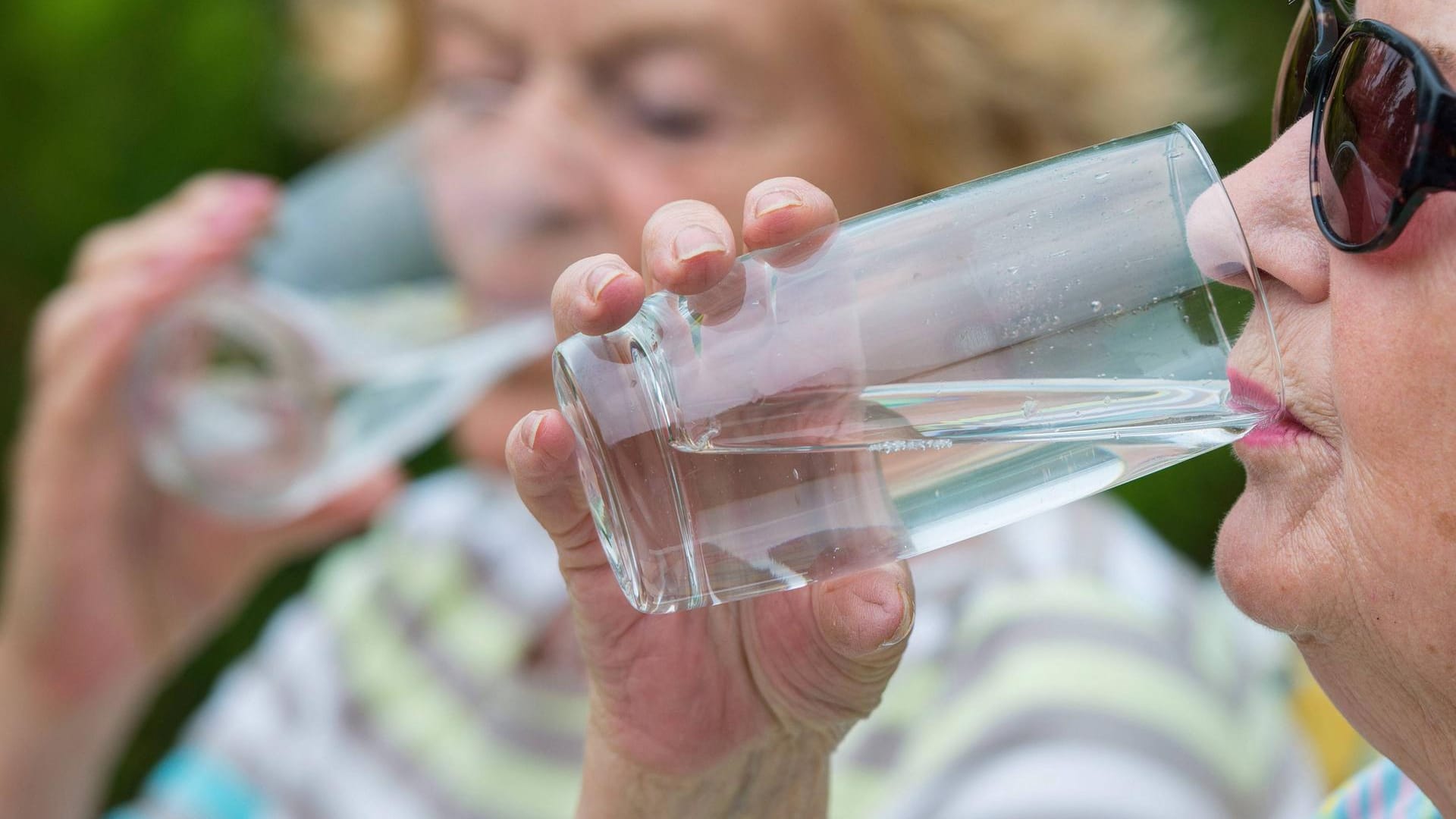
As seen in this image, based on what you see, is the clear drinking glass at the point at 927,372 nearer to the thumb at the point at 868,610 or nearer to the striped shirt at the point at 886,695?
the thumb at the point at 868,610

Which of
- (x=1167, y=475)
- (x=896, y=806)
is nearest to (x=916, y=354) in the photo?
(x=896, y=806)

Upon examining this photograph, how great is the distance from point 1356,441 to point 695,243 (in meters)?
0.30

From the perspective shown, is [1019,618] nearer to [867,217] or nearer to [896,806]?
[896,806]

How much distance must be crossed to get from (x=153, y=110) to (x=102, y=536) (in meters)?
1.09

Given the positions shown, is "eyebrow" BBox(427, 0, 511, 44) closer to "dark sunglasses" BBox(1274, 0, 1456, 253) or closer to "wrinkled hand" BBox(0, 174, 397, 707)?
"wrinkled hand" BBox(0, 174, 397, 707)

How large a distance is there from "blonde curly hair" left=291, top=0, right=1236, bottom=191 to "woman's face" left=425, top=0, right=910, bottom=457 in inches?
1.5

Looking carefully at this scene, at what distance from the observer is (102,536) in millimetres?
1529

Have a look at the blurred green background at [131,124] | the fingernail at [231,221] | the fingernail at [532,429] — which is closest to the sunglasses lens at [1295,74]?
the fingernail at [532,429]

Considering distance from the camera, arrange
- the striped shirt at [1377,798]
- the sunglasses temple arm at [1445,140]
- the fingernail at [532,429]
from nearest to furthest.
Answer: the sunglasses temple arm at [1445,140] → the fingernail at [532,429] → the striped shirt at [1377,798]

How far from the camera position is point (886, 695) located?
133cm

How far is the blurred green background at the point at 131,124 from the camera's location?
2301 millimetres

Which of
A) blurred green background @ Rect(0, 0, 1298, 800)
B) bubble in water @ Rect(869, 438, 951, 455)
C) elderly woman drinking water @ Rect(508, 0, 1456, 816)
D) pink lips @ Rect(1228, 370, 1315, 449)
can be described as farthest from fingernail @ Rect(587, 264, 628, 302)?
blurred green background @ Rect(0, 0, 1298, 800)

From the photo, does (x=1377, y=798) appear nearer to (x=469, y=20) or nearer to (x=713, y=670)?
(x=713, y=670)

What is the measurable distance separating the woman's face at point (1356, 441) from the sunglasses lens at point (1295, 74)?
0.03 meters
